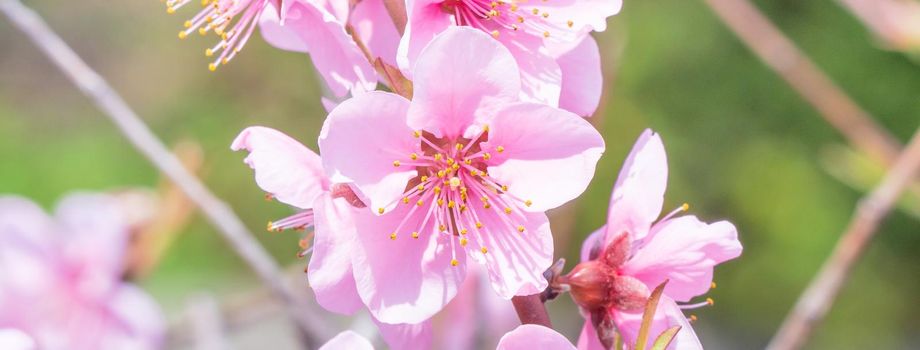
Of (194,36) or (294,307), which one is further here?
(194,36)

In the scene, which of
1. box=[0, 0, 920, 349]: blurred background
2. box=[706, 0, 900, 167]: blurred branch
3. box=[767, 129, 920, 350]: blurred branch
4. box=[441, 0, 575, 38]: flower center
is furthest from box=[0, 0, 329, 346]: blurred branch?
box=[0, 0, 920, 349]: blurred background

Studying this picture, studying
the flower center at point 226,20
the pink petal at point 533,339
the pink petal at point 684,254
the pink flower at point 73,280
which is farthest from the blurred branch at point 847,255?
the pink flower at point 73,280

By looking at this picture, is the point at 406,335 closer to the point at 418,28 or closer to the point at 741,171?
the point at 418,28

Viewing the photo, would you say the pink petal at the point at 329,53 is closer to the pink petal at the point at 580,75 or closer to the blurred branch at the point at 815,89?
the pink petal at the point at 580,75

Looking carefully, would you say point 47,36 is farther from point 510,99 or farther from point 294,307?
point 510,99

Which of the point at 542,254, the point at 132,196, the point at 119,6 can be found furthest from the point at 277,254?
the point at 542,254

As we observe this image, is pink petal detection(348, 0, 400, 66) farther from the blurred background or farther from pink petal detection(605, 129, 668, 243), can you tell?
the blurred background

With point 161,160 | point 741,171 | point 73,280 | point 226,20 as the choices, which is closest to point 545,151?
point 226,20
